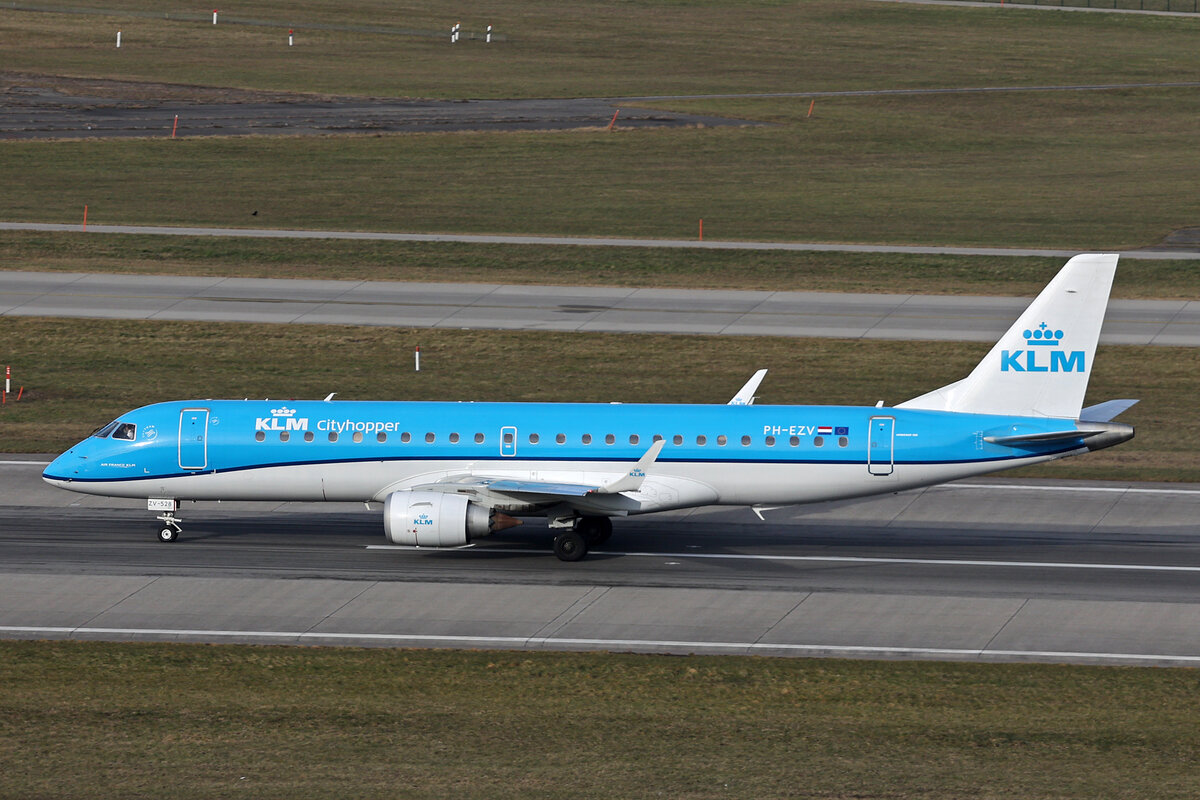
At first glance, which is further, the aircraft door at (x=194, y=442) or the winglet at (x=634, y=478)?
the aircraft door at (x=194, y=442)

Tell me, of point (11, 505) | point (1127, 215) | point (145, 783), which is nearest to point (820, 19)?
point (1127, 215)

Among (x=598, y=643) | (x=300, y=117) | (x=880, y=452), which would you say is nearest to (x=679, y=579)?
(x=598, y=643)

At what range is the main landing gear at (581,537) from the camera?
36.8 m

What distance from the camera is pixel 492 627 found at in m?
32.0

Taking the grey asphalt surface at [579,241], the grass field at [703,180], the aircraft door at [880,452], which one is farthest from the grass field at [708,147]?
the aircraft door at [880,452]

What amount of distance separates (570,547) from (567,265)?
34.8 metres

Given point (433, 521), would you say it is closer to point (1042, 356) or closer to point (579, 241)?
point (1042, 356)

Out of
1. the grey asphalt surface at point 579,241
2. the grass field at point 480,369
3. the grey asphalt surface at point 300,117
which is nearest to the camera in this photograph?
the grass field at point 480,369

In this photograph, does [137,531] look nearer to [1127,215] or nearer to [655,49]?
[1127,215]

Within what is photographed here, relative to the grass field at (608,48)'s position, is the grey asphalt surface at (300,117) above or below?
below

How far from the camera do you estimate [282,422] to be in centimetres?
3719

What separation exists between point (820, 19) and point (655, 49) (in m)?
21.6

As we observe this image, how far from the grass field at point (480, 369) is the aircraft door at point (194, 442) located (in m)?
11.7

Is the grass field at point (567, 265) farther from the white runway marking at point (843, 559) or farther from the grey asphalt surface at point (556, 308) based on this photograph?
the white runway marking at point (843, 559)
